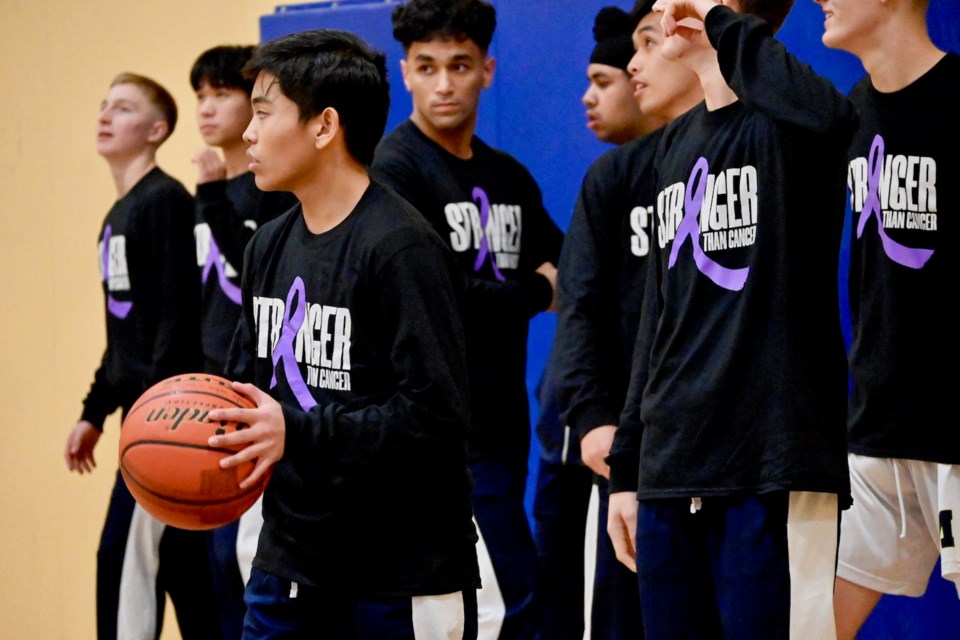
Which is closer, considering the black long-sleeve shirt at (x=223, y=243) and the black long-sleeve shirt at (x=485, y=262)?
the black long-sleeve shirt at (x=485, y=262)

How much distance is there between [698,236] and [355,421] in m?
0.75

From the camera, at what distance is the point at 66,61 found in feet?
19.2

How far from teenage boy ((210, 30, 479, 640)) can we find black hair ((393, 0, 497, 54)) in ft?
4.27

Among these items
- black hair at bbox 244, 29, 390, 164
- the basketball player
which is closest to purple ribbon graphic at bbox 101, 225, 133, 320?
the basketball player

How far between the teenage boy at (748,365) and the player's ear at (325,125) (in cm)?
69

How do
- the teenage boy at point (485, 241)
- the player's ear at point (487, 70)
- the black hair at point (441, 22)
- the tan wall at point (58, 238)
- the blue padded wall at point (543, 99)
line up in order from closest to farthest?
the teenage boy at point (485, 241) → the black hair at point (441, 22) → the player's ear at point (487, 70) → the blue padded wall at point (543, 99) → the tan wall at point (58, 238)

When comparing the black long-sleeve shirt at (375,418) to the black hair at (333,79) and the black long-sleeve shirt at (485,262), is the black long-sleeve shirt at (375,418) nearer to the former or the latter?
the black hair at (333,79)

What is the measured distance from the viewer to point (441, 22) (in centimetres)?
390

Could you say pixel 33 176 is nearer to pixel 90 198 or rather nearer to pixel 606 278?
pixel 90 198

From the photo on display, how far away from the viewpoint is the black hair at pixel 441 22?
3.89 meters

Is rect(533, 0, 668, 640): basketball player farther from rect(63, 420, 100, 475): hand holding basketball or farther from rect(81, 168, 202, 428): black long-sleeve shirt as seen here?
rect(63, 420, 100, 475): hand holding basketball

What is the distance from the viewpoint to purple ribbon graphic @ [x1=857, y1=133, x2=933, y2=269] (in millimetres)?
3135

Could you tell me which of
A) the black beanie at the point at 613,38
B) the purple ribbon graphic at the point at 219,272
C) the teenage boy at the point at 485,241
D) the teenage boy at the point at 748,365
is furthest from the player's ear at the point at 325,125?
the black beanie at the point at 613,38

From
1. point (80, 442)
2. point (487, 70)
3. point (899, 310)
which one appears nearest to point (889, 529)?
point (899, 310)
